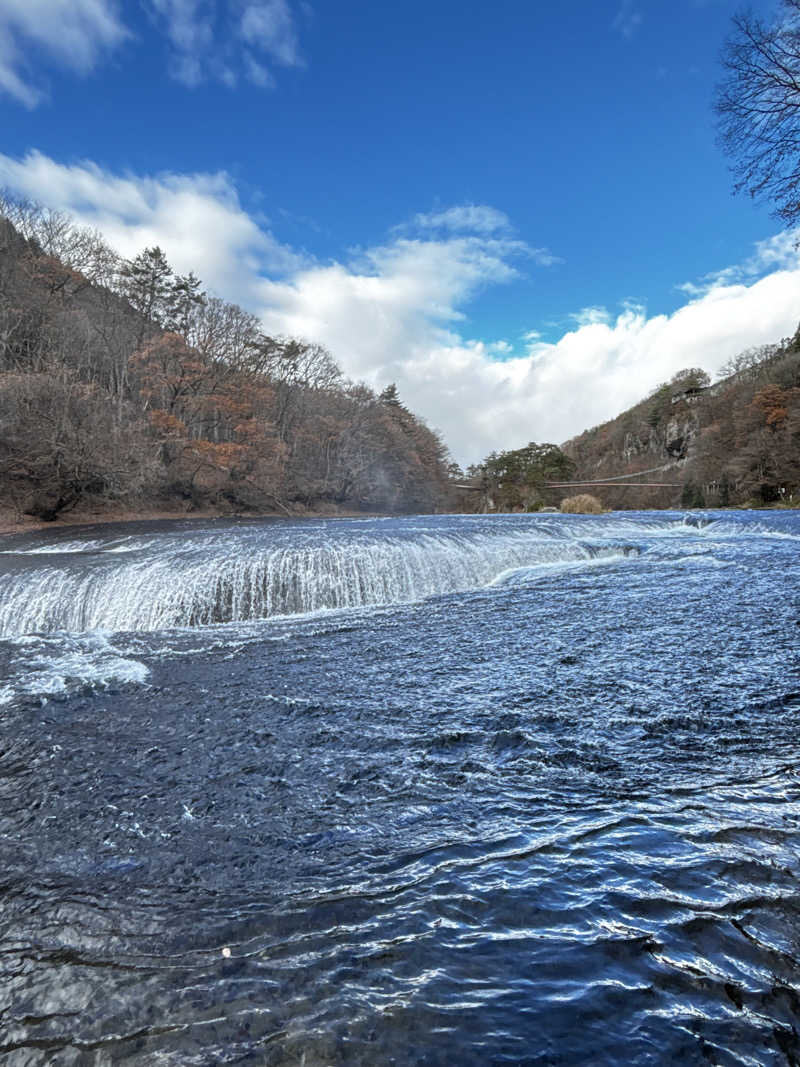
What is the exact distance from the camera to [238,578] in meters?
9.25

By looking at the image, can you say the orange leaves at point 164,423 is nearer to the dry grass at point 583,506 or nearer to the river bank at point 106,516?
the river bank at point 106,516

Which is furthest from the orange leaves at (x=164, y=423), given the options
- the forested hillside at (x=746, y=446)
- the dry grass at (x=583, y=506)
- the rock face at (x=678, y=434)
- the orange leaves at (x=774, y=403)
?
the rock face at (x=678, y=434)

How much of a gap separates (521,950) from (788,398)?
36000mm

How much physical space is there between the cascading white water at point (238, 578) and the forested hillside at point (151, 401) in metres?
8.78

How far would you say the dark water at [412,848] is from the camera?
1.67 m

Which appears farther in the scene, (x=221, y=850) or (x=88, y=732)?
(x=88, y=732)

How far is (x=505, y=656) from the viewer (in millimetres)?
5562

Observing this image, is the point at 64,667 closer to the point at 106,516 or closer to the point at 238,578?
the point at 238,578

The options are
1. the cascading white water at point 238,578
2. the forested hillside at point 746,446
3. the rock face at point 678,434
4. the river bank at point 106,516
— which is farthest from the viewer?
the rock face at point 678,434

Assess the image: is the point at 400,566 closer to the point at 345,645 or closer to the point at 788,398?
the point at 345,645

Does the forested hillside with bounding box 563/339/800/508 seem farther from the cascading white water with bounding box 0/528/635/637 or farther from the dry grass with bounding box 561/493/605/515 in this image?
the cascading white water with bounding box 0/528/635/637

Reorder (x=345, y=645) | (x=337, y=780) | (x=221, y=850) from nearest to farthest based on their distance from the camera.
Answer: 1. (x=221, y=850)
2. (x=337, y=780)
3. (x=345, y=645)

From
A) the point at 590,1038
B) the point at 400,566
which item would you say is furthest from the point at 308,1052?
the point at 400,566

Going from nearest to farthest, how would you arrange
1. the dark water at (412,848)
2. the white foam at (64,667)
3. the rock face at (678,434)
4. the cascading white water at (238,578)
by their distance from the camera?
the dark water at (412,848) < the white foam at (64,667) < the cascading white water at (238,578) < the rock face at (678,434)
